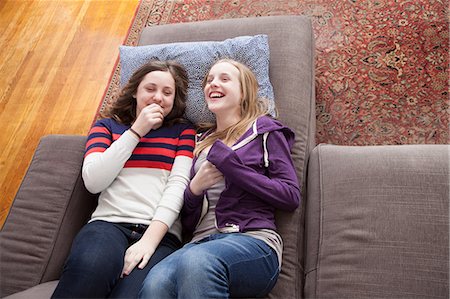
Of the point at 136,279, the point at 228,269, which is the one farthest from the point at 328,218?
the point at 136,279

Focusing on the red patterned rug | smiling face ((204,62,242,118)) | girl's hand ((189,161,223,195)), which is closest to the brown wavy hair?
smiling face ((204,62,242,118))

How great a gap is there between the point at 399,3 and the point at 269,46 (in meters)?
0.93

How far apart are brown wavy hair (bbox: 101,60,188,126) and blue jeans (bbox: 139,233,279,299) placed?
0.58 meters

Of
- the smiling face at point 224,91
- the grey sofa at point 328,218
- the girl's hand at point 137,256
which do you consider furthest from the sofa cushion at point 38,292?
the smiling face at point 224,91

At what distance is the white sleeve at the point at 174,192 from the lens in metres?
1.28

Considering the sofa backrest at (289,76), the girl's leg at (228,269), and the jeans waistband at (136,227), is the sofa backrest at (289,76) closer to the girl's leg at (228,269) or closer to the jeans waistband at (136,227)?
the girl's leg at (228,269)

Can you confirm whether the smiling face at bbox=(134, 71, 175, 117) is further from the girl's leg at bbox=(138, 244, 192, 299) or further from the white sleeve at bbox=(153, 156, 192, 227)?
the girl's leg at bbox=(138, 244, 192, 299)

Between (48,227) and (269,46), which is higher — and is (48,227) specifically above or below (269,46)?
below

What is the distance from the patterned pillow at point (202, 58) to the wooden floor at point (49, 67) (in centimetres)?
76

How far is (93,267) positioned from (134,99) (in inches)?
27.4

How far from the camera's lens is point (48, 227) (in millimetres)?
1343

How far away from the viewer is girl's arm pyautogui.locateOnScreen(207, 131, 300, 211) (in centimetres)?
119

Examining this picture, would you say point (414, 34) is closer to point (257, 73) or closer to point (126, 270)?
point (257, 73)

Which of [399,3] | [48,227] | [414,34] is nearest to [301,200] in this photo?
[48,227]
